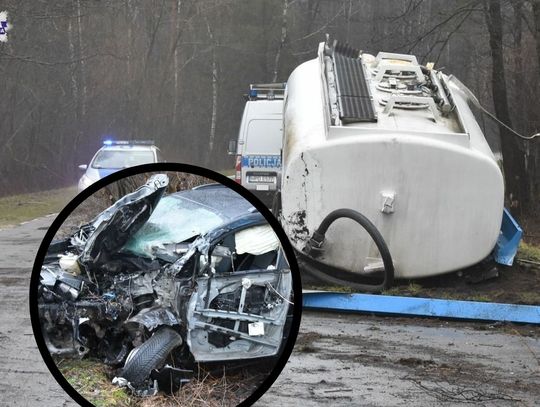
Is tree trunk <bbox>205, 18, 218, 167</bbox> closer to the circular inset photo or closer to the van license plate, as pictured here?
the van license plate

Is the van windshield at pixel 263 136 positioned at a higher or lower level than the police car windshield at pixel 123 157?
higher

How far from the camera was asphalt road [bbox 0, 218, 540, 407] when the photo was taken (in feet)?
16.9

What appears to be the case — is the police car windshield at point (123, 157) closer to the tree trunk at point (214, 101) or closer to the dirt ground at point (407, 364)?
the dirt ground at point (407, 364)

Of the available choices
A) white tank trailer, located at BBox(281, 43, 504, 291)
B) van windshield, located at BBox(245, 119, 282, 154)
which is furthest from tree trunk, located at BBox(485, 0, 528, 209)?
white tank trailer, located at BBox(281, 43, 504, 291)

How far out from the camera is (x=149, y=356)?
71.9 inches

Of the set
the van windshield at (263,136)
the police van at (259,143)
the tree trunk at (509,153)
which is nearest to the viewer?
the police van at (259,143)

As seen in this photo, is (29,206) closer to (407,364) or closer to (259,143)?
(259,143)

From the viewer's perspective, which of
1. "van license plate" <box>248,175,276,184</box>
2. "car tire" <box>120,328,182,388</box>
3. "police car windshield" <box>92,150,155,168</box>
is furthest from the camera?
"police car windshield" <box>92,150,155,168</box>

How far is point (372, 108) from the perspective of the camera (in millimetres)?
8867

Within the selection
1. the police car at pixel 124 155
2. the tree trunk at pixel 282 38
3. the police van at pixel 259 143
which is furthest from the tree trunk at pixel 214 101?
the police van at pixel 259 143

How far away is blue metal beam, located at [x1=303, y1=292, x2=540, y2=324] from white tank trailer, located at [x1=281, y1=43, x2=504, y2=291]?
1.46 feet

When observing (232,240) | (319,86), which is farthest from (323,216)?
(232,240)

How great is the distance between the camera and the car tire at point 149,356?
1.82 metres

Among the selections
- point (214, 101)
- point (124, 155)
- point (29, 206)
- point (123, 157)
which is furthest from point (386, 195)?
point (214, 101)
